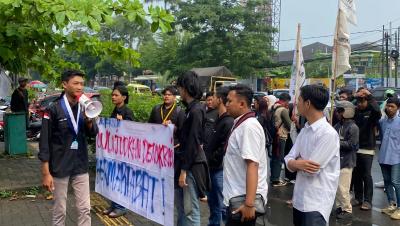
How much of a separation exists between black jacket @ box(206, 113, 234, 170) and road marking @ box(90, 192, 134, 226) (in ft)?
4.72

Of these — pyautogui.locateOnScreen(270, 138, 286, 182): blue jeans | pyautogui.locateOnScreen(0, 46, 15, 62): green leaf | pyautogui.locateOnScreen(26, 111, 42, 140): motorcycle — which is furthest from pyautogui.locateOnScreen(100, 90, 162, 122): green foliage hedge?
pyautogui.locateOnScreen(26, 111, 42, 140): motorcycle

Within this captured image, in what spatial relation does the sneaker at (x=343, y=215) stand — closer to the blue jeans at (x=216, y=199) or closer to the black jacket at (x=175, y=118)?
the blue jeans at (x=216, y=199)

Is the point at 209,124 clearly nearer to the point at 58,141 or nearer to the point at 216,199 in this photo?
the point at 216,199

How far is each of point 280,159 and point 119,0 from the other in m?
4.73

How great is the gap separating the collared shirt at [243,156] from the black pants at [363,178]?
374cm

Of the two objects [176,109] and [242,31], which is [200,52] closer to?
[242,31]

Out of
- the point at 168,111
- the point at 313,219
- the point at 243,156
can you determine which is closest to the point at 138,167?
the point at 168,111

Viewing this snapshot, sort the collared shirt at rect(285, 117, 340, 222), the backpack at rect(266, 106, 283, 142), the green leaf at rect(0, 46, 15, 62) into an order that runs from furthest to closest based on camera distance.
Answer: the backpack at rect(266, 106, 283, 142)
the green leaf at rect(0, 46, 15, 62)
the collared shirt at rect(285, 117, 340, 222)

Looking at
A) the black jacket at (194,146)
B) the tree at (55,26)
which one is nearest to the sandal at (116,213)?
the black jacket at (194,146)

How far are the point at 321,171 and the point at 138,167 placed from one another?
8.07 ft

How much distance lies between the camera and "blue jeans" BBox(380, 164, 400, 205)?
645 cm

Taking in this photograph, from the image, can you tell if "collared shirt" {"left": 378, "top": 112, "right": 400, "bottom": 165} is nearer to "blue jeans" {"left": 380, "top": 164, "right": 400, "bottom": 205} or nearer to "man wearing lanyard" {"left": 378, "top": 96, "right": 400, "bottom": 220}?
"man wearing lanyard" {"left": 378, "top": 96, "right": 400, "bottom": 220}

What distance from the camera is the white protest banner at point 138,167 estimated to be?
15.2ft

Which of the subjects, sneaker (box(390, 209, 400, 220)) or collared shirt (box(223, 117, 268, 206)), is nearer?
collared shirt (box(223, 117, 268, 206))
